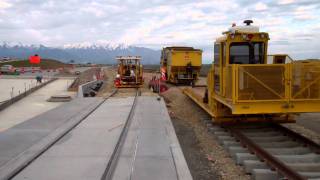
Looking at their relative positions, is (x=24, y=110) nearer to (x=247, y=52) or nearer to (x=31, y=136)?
(x=31, y=136)

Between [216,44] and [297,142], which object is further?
[216,44]

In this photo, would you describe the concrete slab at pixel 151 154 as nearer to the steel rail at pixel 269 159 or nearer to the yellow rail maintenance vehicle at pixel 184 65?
the steel rail at pixel 269 159

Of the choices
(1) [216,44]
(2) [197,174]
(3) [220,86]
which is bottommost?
(2) [197,174]

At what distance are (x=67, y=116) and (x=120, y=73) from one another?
21.4 meters

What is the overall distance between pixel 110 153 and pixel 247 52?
6034 mm

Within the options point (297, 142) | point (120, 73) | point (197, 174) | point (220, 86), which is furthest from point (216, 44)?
point (120, 73)

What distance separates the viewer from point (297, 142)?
12.9 metres

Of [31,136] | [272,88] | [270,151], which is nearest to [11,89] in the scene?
[31,136]

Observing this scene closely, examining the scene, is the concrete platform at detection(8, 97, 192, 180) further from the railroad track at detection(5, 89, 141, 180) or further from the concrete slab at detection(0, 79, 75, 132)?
the concrete slab at detection(0, 79, 75, 132)

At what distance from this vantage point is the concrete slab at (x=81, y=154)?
8.94 meters

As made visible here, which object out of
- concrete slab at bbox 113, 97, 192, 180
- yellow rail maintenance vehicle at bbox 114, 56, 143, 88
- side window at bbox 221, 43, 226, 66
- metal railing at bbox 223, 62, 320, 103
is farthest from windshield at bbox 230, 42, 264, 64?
yellow rail maintenance vehicle at bbox 114, 56, 143, 88

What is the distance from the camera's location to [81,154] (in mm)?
10648

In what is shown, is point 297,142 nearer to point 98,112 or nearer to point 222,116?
point 222,116

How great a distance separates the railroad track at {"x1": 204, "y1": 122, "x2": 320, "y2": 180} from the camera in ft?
31.9
